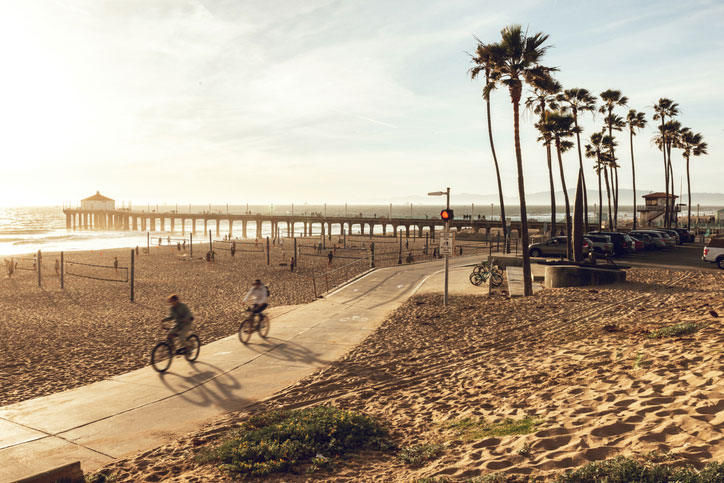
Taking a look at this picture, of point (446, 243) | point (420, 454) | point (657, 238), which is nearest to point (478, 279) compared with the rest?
point (446, 243)

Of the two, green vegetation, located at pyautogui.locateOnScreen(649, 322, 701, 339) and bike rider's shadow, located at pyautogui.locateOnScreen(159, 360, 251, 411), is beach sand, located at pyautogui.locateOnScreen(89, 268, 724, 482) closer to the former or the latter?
green vegetation, located at pyautogui.locateOnScreen(649, 322, 701, 339)

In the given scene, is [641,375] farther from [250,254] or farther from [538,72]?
[250,254]

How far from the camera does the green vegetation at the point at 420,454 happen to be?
547 cm

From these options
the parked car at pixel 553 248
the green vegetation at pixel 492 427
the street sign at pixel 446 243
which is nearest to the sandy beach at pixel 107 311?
the street sign at pixel 446 243

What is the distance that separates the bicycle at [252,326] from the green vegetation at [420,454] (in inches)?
311

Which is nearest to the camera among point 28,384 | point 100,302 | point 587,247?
point 28,384

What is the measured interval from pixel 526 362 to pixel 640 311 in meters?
6.02

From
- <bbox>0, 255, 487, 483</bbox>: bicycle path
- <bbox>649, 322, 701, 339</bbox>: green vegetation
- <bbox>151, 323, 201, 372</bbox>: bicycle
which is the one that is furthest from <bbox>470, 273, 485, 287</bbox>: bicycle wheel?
<bbox>151, 323, 201, 372</bbox>: bicycle

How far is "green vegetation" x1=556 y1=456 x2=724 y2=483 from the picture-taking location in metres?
4.03

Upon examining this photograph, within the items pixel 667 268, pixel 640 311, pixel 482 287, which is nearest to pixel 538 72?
pixel 482 287

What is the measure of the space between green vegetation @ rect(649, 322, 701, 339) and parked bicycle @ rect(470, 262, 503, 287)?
10684 mm

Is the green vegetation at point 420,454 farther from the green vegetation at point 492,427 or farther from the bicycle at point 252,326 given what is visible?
the bicycle at point 252,326

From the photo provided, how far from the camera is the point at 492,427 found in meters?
6.12

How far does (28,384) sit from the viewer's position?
1012 cm
